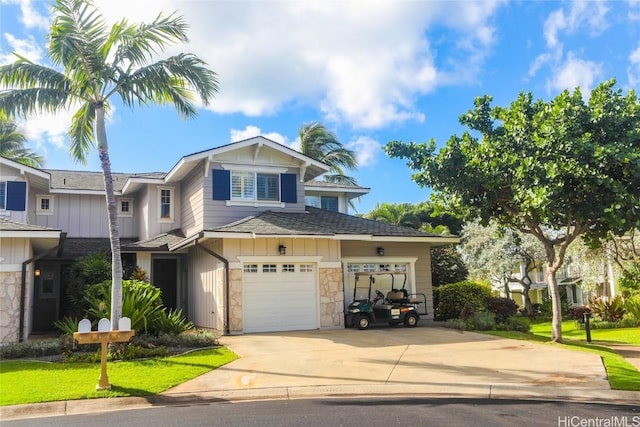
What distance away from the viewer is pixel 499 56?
1500cm

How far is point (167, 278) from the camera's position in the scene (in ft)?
65.3

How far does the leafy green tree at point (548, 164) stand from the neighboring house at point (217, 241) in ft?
12.5

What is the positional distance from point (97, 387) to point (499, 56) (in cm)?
1314

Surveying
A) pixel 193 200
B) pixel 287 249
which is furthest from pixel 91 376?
pixel 193 200

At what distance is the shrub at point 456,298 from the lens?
20.0 meters

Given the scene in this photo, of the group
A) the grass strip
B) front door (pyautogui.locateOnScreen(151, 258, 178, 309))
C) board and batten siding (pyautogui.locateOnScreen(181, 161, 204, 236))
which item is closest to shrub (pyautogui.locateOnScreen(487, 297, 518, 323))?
the grass strip

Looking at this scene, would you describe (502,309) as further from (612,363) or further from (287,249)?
(287,249)

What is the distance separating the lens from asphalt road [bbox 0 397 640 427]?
21.8 ft

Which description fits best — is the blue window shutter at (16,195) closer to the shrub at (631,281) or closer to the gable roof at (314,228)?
the gable roof at (314,228)

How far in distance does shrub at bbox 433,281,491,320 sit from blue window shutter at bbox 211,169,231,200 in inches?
361

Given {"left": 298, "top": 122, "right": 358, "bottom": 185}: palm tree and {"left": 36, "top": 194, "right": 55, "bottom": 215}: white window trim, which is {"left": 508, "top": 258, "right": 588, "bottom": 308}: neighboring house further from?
{"left": 36, "top": 194, "right": 55, "bottom": 215}: white window trim

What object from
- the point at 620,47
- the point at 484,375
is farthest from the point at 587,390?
the point at 620,47

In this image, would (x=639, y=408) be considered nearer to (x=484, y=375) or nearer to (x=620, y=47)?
(x=484, y=375)

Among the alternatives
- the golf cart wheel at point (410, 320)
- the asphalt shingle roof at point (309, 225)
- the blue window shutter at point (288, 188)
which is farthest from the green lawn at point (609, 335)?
the blue window shutter at point (288, 188)
